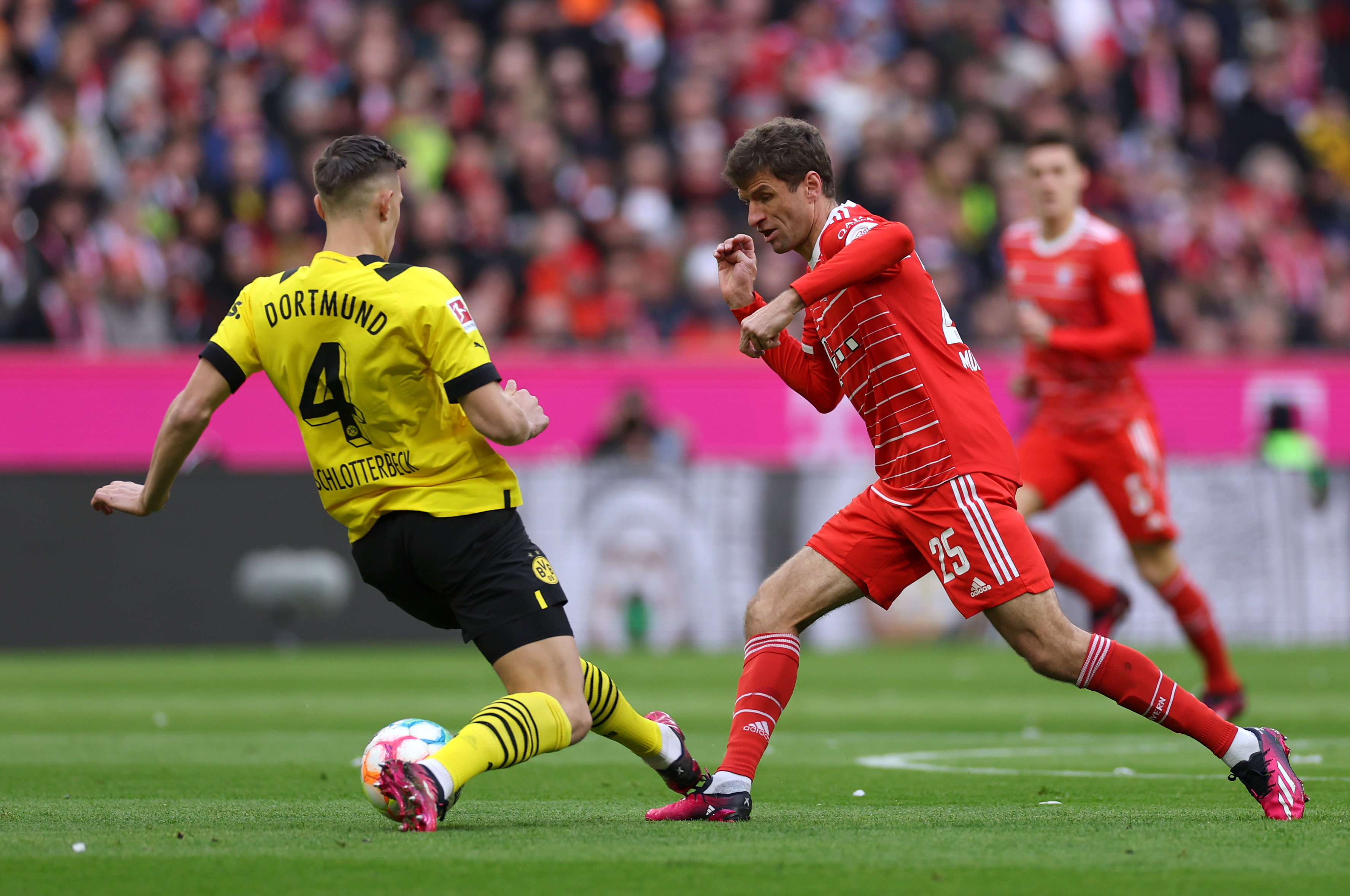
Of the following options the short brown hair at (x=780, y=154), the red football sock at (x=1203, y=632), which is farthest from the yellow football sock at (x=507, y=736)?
the red football sock at (x=1203, y=632)

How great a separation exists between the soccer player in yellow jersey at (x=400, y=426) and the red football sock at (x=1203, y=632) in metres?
4.98

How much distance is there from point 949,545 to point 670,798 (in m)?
1.57

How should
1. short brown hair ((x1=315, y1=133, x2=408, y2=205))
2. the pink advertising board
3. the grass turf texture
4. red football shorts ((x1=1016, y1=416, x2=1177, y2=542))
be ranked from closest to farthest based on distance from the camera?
1. the grass turf texture
2. short brown hair ((x1=315, y1=133, x2=408, y2=205))
3. red football shorts ((x1=1016, y1=416, x2=1177, y2=542))
4. the pink advertising board

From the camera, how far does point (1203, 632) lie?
9.55 m

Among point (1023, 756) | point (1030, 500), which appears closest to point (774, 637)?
point (1023, 756)

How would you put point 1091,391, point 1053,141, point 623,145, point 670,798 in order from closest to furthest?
point 670,798
point 1091,391
point 1053,141
point 623,145

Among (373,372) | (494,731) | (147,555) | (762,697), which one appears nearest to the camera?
(494,731)

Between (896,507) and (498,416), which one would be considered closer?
(498,416)

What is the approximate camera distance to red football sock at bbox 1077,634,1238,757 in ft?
19.0

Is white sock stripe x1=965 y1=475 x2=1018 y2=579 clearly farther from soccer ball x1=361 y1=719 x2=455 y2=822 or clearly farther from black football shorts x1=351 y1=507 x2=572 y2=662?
soccer ball x1=361 y1=719 x2=455 y2=822

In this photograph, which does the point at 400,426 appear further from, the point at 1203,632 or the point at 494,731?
the point at 1203,632

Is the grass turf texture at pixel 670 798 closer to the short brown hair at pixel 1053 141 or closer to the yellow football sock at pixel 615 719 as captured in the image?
the yellow football sock at pixel 615 719

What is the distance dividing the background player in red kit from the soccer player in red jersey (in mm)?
3685

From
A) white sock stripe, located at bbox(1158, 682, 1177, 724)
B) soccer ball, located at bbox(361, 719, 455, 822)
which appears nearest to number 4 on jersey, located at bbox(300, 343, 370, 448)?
soccer ball, located at bbox(361, 719, 455, 822)
